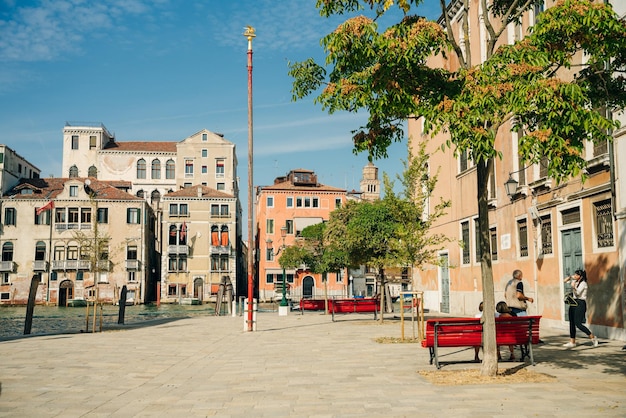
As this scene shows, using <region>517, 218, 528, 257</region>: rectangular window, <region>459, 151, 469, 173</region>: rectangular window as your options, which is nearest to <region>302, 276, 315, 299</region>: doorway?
<region>459, 151, 469, 173</region>: rectangular window

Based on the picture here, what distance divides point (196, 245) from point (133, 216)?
7.94m

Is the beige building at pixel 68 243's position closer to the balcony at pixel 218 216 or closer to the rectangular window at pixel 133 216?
the rectangular window at pixel 133 216

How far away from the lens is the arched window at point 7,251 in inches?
2559

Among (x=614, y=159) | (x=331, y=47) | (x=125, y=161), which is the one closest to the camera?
(x=331, y=47)

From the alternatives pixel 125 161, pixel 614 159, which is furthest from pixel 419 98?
pixel 125 161

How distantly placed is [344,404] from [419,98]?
4717 millimetres

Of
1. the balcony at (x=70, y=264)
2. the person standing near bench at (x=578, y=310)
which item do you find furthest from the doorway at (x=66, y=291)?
the person standing near bench at (x=578, y=310)

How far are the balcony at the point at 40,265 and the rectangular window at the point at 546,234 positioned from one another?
2315 inches

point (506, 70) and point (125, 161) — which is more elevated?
point (125, 161)

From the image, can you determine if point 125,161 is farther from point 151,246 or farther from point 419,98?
point 419,98

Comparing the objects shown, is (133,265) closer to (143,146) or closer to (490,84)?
(143,146)

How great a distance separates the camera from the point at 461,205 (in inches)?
1032

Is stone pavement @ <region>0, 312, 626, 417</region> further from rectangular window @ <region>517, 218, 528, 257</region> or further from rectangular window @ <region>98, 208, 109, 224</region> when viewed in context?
rectangular window @ <region>98, 208, 109, 224</region>

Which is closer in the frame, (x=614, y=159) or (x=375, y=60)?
(x=375, y=60)
